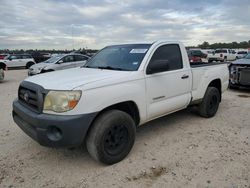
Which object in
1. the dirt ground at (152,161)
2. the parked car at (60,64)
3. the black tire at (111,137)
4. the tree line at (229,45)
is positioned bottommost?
the dirt ground at (152,161)

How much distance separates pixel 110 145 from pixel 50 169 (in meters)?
0.91

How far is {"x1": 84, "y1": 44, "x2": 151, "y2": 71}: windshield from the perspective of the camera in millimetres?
3966

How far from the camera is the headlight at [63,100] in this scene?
2.99 meters

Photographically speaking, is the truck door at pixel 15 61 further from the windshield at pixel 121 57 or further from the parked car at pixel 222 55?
the windshield at pixel 121 57

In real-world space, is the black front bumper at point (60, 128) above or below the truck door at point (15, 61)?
below

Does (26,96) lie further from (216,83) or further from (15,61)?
(15,61)

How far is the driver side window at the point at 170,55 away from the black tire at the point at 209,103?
1259mm

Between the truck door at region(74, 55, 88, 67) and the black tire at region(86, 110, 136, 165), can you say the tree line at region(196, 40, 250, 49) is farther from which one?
the black tire at region(86, 110, 136, 165)

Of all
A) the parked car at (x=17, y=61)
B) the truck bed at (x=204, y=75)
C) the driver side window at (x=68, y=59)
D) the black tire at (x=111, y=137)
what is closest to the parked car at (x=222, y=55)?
the driver side window at (x=68, y=59)

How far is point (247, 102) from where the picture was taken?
719 centimetres

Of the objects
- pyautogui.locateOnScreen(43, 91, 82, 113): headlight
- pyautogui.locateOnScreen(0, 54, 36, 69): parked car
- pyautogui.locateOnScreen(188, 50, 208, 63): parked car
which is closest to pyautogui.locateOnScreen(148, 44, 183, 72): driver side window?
pyautogui.locateOnScreen(43, 91, 82, 113): headlight

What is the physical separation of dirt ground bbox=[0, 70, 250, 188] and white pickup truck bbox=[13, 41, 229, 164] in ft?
1.05

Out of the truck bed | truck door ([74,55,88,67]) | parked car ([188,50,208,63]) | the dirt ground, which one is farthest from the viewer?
parked car ([188,50,208,63])

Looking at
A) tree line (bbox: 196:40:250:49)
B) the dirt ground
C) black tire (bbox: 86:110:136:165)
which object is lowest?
the dirt ground
